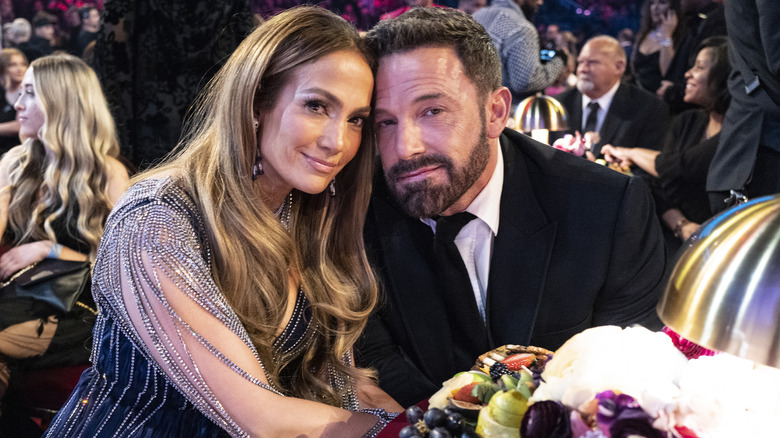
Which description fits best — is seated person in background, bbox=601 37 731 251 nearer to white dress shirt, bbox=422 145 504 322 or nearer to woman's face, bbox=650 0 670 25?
woman's face, bbox=650 0 670 25

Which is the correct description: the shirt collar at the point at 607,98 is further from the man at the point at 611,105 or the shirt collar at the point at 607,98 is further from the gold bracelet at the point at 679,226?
the gold bracelet at the point at 679,226

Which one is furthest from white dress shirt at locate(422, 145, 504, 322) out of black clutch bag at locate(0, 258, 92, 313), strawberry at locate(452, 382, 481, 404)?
black clutch bag at locate(0, 258, 92, 313)

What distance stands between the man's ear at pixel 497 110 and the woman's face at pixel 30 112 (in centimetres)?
201

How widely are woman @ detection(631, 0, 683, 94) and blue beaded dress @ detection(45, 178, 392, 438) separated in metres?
4.22

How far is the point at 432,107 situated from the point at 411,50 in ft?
0.51

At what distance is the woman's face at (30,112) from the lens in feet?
10.0

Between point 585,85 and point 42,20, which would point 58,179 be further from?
point 42,20

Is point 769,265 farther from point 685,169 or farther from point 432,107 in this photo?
point 685,169

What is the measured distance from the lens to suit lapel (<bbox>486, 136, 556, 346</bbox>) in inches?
75.6

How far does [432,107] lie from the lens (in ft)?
6.11

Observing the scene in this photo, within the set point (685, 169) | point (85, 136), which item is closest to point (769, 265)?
point (85, 136)

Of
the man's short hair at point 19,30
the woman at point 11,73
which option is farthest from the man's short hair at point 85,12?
the woman at point 11,73

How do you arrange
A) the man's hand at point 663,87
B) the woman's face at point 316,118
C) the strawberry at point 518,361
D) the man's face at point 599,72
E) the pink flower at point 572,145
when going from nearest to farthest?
the strawberry at point 518,361 < the woman's face at point 316,118 < the pink flower at point 572,145 < the man's face at point 599,72 < the man's hand at point 663,87

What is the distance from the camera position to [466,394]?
1.13m
